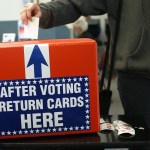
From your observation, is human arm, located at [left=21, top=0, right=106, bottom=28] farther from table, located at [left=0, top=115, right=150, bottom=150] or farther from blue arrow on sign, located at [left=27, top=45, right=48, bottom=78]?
table, located at [left=0, top=115, right=150, bottom=150]

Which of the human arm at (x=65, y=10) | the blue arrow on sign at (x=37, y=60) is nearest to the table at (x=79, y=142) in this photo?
the blue arrow on sign at (x=37, y=60)

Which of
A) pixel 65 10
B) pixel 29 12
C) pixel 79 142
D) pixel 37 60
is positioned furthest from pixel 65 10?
pixel 79 142

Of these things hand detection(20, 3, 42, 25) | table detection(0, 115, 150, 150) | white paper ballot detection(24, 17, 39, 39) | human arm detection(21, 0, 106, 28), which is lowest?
table detection(0, 115, 150, 150)

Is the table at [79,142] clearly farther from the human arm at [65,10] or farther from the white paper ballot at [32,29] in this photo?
the human arm at [65,10]

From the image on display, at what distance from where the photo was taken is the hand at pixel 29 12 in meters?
1.04

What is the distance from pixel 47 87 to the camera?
0.93 metres

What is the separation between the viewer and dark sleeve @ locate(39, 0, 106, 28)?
1158 millimetres

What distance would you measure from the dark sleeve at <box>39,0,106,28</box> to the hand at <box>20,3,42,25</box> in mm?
28

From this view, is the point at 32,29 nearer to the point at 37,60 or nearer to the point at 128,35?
the point at 37,60

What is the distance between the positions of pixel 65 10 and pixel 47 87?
15.9 inches

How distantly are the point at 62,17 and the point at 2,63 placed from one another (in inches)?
15.1

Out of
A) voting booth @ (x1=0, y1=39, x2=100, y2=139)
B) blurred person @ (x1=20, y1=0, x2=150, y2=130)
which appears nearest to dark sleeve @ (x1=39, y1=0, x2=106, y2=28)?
blurred person @ (x1=20, y1=0, x2=150, y2=130)

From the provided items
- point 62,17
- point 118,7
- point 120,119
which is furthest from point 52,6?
point 120,119

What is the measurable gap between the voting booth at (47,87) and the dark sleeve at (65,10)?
25cm
